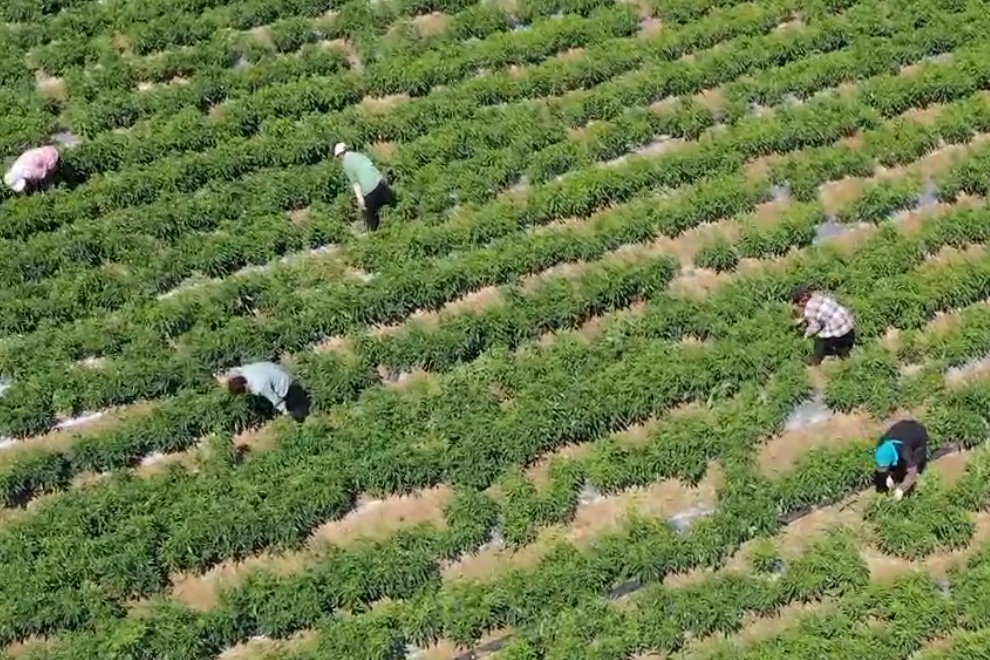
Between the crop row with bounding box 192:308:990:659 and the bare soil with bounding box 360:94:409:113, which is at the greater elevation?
the bare soil with bounding box 360:94:409:113

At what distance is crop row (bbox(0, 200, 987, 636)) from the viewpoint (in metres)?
9.70

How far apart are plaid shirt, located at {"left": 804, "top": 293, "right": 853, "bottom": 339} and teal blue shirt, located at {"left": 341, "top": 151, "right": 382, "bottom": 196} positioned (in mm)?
4430

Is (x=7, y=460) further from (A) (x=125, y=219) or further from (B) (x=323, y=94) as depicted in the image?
(B) (x=323, y=94)

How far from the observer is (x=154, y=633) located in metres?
9.30

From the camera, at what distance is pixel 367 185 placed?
1138 centimetres

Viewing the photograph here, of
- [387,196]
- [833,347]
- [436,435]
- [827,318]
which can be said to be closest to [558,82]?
[387,196]

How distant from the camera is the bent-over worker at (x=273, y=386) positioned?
10195 mm

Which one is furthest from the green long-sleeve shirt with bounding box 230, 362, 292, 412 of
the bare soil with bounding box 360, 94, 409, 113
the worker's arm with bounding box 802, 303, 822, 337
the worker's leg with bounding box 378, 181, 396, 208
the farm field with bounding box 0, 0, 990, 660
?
the worker's arm with bounding box 802, 303, 822, 337

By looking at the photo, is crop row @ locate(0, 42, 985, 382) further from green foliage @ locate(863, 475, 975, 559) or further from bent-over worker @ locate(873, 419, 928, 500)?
green foliage @ locate(863, 475, 975, 559)

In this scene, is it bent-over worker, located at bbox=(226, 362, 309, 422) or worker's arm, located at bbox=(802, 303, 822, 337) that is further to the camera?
worker's arm, located at bbox=(802, 303, 822, 337)

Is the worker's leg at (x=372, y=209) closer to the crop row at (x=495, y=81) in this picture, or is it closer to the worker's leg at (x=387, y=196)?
the worker's leg at (x=387, y=196)

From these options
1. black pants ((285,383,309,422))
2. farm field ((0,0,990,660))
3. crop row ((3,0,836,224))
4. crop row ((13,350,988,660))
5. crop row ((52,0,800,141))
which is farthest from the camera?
crop row ((52,0,800,141))

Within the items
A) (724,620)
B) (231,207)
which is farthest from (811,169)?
(231,207)

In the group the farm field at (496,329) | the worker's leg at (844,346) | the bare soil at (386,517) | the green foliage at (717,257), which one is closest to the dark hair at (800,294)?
the farm field at (496,329)
